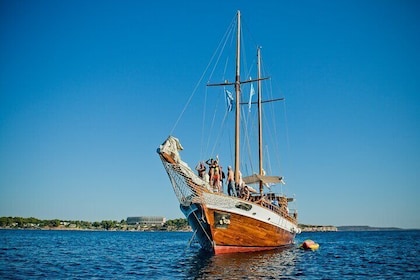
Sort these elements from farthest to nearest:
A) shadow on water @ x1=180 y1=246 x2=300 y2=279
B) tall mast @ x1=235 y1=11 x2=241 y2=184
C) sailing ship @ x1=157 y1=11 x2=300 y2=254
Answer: tall mast @ x1=235 y1=11 x2=241 y2=184
sailing ship @ x1=157 y1=11 x2=300 y2=254
shadow on water @ x1=180 y1=246 x2=300 y2=279

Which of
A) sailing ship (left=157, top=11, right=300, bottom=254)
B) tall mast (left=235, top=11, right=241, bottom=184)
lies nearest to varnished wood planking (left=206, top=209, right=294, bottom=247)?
sailing ship (left=157, top=11, right=300, bottom=254)

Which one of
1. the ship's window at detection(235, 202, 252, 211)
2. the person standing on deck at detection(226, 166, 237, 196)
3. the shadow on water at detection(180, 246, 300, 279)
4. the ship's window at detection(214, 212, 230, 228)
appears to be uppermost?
the person standing on deck at detection(226, 166, 237, 196)

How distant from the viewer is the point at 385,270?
26.1m

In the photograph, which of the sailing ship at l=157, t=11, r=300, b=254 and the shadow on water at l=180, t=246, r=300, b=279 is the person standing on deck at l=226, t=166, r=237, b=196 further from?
the shadow on water at l=180, t=246, r=300, b=279

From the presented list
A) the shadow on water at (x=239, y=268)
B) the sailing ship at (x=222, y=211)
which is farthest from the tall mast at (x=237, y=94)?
the shadow on water at (x=239, y=268)

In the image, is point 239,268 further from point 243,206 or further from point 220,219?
point 243,206

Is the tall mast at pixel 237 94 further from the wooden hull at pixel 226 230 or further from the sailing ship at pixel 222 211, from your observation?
the wooden hull at pixel 226 230

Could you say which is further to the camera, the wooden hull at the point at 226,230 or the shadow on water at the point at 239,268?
the wooden hull at the point at 226,230

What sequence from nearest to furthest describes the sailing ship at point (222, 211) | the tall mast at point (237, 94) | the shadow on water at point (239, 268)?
the shadow on water at point (239, 268)
the sailing ship at point (222, 211)
the tall mast at point (237, 94)

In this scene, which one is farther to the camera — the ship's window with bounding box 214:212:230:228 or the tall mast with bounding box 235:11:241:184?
the tall mast with bounding box 235:11:241:184

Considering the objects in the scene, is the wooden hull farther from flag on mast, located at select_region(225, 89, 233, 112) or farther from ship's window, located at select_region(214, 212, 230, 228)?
flag on mast, located at select_region(225, 89, 233, 112)

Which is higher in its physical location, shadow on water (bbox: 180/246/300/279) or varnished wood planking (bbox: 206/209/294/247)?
varnished wood planking (bbox: 206/209/294/247)

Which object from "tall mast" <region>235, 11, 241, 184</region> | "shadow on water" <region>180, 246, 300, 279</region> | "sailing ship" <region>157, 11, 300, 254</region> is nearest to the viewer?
"shadow on water" <region>180, 246, 300, 279</region>

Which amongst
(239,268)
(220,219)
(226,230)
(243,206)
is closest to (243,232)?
(226,230)
